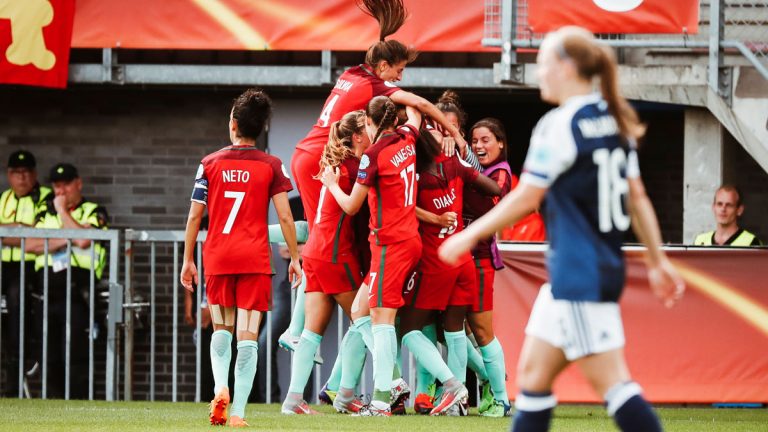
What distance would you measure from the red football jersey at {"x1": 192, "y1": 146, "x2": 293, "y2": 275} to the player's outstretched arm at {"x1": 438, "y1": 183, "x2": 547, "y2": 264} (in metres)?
3.18

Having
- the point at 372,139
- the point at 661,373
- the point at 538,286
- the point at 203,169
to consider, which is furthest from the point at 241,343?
the point at 661,373

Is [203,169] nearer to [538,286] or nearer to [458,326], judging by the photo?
[458,326]

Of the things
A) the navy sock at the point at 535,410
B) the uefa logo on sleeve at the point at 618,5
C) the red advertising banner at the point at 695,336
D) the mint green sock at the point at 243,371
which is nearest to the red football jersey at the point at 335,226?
the mint green sock at the point at 243,371

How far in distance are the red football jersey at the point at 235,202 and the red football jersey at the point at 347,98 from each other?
4.94ft

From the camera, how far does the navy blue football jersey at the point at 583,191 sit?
4602 mm

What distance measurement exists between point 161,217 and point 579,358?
30.2 feet

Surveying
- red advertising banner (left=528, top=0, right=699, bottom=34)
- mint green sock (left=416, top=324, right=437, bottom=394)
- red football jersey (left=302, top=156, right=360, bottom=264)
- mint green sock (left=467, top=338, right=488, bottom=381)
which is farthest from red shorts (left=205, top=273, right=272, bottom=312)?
red advertising banner (left=528, top=0, right=699, bottom=34)

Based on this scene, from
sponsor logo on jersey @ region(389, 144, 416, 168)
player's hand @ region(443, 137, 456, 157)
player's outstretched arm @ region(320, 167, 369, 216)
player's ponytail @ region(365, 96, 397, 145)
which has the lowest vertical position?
player's outstretched arm @ region(320, 167, 369, 216)

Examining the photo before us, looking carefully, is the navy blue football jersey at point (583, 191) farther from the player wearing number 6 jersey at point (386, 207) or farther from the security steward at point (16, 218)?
the security steward at point (16, 218)

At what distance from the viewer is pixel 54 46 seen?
1213 cm

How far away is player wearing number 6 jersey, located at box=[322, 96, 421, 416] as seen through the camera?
329 inches

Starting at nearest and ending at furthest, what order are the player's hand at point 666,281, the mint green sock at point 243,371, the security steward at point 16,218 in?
1. the player's hand at point 666,281
2. the mint green sock at point 243,371
3. the security steward at point 16,218

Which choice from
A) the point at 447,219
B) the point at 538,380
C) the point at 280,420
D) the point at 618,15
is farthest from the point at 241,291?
the point at 618,15

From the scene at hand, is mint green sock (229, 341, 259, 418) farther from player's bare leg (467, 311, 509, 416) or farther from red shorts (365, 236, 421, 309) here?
player's bare leg (467, 311, 509, 416)
